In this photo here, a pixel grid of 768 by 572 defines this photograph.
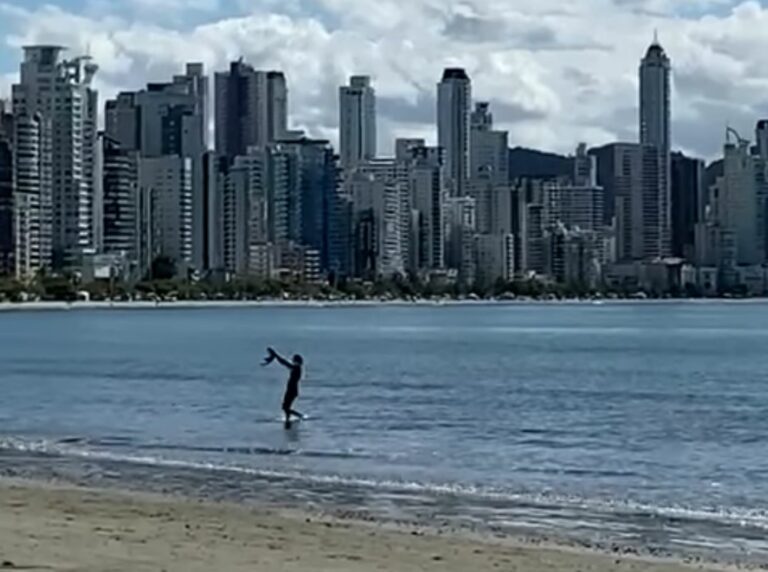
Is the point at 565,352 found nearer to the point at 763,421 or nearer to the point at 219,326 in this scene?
the point at 763,421

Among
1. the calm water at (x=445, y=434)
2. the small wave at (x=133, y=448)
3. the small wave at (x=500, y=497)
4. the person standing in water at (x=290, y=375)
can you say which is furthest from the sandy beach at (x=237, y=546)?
the person standing in water at (x=290, y=375)

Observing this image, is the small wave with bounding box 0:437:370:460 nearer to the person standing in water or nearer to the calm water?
the calm water

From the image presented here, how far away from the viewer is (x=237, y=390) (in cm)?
6719

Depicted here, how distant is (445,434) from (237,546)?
86.1 ft

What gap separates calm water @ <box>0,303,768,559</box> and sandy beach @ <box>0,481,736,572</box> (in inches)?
96.8

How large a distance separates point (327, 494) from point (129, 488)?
3251 mm

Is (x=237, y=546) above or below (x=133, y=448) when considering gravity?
above

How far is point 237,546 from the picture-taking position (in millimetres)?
19422

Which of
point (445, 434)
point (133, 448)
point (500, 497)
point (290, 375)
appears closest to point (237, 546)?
point (500, 497)

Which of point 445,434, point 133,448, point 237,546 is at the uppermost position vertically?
point 237,546

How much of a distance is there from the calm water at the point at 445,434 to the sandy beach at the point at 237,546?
96.8 inches

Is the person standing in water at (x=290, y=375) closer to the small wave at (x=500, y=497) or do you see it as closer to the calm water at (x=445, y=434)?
the calm water at (x=445, y=434)

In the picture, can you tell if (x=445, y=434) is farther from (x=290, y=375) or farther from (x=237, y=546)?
(x=237, y=546)

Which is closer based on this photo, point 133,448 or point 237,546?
point 237,546
